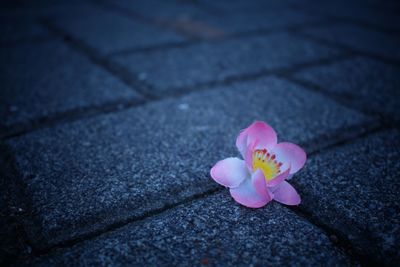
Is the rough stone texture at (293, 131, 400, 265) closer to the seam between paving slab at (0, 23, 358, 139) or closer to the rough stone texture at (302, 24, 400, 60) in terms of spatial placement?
the seam between paving slab at (0, 23, 358, 139)

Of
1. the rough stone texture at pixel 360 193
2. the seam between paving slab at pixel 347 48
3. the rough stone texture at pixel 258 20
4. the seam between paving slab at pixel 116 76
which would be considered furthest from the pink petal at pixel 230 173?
→ the rough stone texture at pixel 258 20

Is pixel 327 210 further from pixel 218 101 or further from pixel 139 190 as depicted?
pixel 218 101

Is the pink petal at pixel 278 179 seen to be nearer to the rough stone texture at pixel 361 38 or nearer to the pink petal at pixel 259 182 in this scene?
the pink petal at pixel 259 182

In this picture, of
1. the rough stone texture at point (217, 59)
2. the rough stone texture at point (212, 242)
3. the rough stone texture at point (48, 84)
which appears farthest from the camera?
the rough stone texture at point (217, 59)

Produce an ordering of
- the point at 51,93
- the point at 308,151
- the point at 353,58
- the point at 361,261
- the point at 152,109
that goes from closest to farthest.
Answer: the point at 361,261, the point at 308,151, the point at 152,109, the point at 51,93, the point at 353,58

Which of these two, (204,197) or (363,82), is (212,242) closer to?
(204,197)

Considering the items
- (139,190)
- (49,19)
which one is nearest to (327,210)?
(139,190)
